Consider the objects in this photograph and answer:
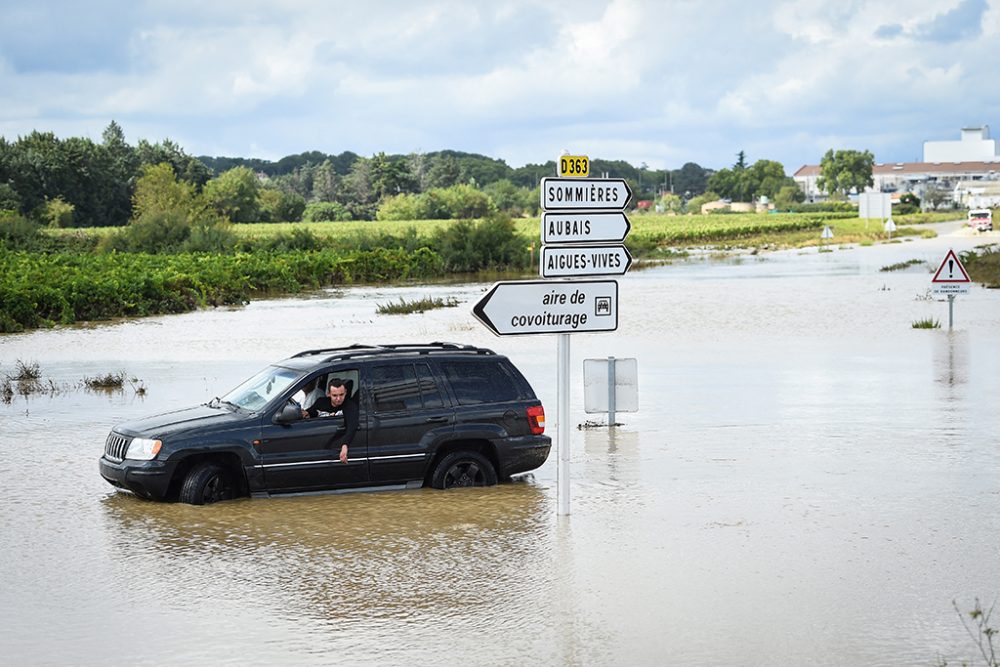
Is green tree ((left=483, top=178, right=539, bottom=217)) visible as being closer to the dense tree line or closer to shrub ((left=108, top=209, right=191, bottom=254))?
the dense tree line

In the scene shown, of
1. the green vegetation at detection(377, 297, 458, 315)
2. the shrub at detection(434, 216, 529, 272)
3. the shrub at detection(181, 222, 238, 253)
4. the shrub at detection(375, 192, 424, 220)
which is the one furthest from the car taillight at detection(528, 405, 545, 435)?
the shrub at detection(375, 192, 424, 220)

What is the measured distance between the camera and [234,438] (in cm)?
1307

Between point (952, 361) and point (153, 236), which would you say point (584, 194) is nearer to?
point (952, 361)

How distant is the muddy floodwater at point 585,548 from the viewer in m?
8.89

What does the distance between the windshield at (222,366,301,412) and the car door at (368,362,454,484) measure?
0.89 metres

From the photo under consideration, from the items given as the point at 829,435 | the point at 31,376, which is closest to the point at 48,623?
the point at 829,435

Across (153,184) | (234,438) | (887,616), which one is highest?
(153,184)

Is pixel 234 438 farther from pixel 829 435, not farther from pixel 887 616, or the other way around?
pixel 829 435

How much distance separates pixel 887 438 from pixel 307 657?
11.0 metres

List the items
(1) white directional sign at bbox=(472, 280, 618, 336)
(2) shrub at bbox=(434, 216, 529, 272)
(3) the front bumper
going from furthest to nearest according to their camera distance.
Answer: (2) shrub at bbox=(434, 216, 529, 272), (3) the front bumper, (1) white directional sign at bbox=(472, 280, 618, 336)

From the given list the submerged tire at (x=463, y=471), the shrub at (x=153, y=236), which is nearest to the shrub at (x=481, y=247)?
the shrub at (x=153, y=236)

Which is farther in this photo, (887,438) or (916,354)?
(916,354)

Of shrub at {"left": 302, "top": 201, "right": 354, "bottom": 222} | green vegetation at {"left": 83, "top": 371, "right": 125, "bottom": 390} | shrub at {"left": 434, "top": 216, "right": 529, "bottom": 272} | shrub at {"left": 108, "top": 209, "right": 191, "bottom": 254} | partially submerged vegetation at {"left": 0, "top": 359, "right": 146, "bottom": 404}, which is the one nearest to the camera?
partially submerged vegetation at {"left": 0, "top": 359, "right": 146, "bottom": 404}

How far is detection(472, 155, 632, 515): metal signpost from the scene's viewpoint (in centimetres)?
1202
